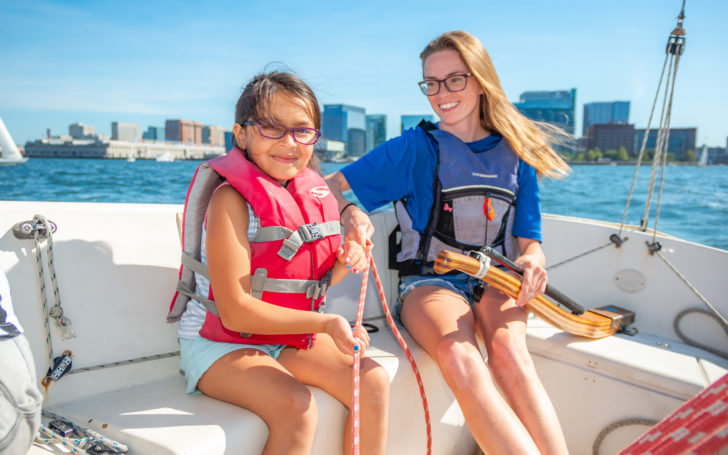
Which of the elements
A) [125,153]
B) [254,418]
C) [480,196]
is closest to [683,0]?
[480,196]

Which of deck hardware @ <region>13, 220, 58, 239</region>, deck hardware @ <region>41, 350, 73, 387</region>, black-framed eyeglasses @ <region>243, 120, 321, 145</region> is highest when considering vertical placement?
black-framed eyeglasses @ <region>243, 120, 321, 145</region>

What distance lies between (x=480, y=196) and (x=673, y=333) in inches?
55.0

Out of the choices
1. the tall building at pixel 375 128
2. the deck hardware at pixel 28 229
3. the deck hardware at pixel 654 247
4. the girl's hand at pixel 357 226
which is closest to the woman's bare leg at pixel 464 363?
the girl's hand at pixel 357 226

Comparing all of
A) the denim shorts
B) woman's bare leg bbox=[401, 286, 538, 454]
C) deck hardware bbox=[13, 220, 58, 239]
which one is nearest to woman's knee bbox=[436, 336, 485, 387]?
woman's bare leg bbox=[401, 286, 538, 454]

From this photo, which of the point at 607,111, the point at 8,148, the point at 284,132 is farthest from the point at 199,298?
the point at 607,111

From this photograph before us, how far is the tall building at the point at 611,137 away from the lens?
188 feet

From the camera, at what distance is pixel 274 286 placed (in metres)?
1.56

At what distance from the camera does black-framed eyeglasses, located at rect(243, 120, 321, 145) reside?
5.13 feet

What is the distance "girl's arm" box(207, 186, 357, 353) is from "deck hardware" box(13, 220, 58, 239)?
0.60m

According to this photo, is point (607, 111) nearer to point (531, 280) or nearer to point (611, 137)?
point (611, 137)

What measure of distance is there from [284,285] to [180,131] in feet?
301

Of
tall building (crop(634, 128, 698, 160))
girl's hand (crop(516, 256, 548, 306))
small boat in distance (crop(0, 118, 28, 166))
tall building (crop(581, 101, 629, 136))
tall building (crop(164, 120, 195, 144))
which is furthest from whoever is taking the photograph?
tall building (crop(164, 120, 195, 144))

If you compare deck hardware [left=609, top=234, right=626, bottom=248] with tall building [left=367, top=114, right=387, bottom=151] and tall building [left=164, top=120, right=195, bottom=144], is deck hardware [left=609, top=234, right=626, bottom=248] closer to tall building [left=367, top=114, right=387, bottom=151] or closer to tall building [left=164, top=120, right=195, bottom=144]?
tall building [left=367, top=114, right=387, bottom=151]

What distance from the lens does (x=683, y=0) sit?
8.54 feet
